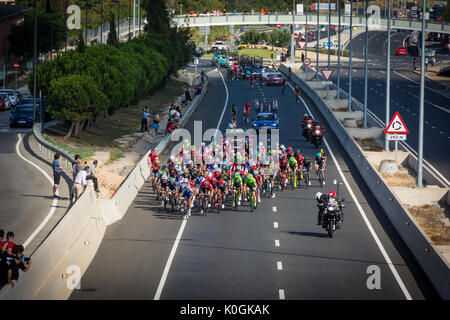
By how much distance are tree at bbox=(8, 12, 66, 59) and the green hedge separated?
1022 inches

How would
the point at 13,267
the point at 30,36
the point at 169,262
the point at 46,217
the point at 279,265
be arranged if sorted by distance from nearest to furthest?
the point at 13,267, the point at 279,265, the point at 169,262, the point at 46,217, the point at 30,36

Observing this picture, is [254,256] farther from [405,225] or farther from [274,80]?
[274,80]

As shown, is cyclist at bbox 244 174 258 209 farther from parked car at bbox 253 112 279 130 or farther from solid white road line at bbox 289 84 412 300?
parked car at bbox 253 112 279 130

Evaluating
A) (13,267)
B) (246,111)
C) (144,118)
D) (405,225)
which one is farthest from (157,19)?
(13,267)

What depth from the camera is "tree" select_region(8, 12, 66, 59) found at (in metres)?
104

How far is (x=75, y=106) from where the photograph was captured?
55812mm

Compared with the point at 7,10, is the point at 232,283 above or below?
below

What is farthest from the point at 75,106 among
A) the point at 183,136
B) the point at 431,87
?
the point at 431,87

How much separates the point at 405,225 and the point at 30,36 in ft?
261

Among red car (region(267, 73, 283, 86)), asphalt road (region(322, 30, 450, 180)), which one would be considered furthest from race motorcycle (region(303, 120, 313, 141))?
red car (region(267, 73, 283, 86))

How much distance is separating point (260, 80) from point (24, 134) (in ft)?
141

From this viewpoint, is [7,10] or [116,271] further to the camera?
[7,10]

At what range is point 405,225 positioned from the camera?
1213 inches

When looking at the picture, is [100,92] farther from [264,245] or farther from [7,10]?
[7,10]
